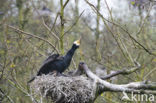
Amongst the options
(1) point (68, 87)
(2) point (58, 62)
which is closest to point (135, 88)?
(1) point (68, 87)

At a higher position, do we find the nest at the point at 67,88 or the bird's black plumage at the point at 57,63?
the bird's black plumage at the point at 57,63

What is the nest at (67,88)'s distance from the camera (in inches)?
142

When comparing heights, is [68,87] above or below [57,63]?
below

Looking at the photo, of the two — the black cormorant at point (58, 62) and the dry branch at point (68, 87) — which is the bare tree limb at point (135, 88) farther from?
the black cormorant at point (58, 62)

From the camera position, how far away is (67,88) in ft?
12.2

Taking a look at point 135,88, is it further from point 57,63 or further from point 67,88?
point 57,63

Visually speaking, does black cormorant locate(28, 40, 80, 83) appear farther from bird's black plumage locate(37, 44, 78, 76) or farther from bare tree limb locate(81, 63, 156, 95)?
bare tree limb locate(81, 63, 156, 95)

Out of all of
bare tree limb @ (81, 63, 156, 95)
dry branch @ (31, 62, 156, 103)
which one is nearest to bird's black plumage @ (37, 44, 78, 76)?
dry branch @ (31, 62, 156, 103)

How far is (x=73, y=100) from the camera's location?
3535mm

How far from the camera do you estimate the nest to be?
360cm

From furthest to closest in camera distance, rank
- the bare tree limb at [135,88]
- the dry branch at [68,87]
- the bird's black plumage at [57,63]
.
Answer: the bird's black plumage at [57,63] < the dry branch at [68,87] < the bare tree limb at [135,88]

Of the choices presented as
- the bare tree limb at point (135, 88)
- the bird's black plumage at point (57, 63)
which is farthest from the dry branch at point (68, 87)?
the bird's black plumage at point (57, 63)

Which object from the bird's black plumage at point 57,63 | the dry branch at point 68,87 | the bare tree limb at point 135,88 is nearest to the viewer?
the bare tree limb at point 135,88

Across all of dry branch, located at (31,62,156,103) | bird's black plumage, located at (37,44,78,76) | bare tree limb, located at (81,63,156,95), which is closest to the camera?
bare tree limb, located at (81,63,156,95)
